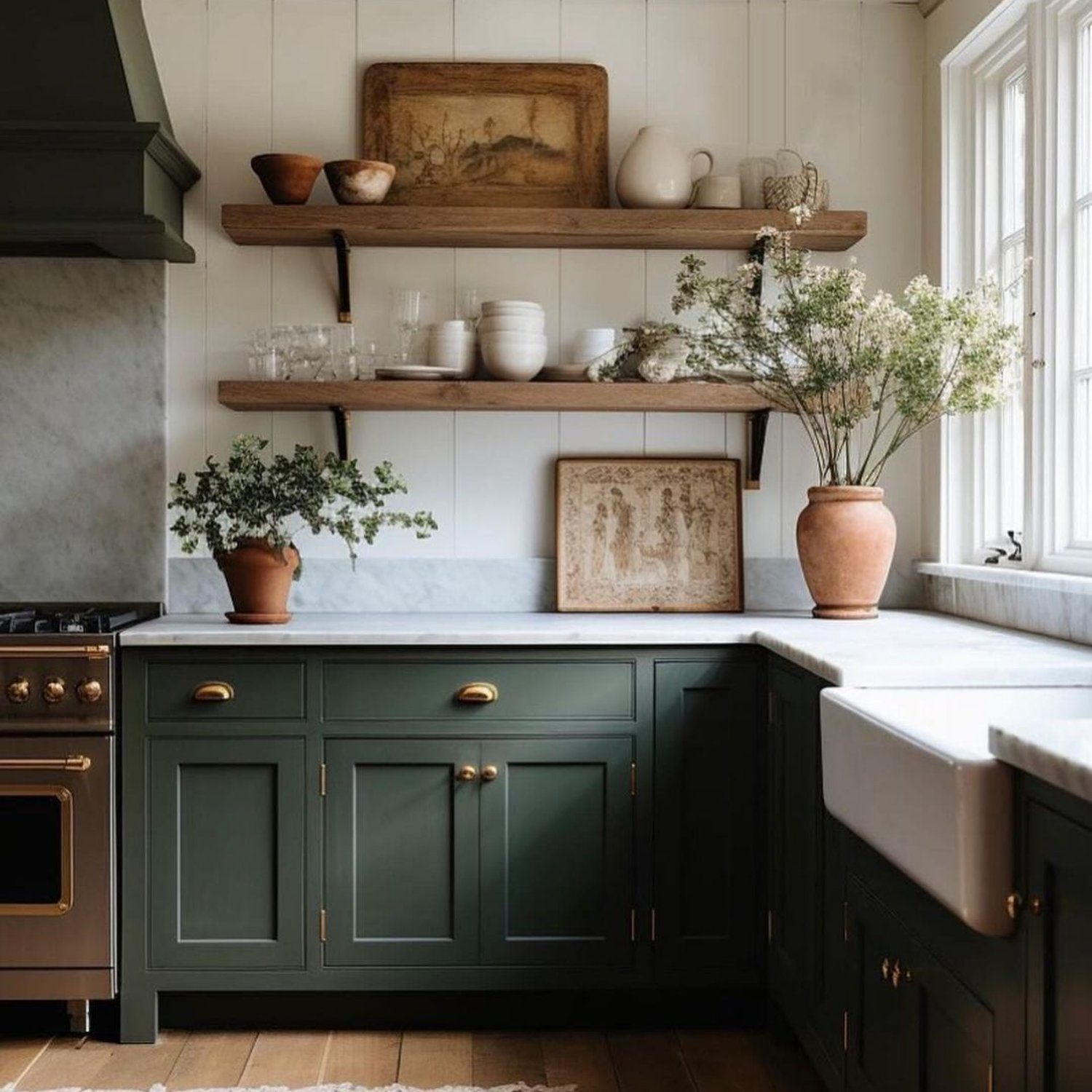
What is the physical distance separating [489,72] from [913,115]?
45.7 inches

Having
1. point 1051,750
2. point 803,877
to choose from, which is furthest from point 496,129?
point 1051,750

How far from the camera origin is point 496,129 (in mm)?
3539

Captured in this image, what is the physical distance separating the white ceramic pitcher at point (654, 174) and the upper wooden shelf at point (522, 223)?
4cm

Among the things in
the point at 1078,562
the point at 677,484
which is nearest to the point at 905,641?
the point at 1078,562

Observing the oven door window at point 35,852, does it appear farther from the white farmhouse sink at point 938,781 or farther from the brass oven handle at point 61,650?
the white farmhouse sink at point 938,781

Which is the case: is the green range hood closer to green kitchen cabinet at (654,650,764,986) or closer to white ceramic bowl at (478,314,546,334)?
white ceramic bowl at (478,314,546,334)

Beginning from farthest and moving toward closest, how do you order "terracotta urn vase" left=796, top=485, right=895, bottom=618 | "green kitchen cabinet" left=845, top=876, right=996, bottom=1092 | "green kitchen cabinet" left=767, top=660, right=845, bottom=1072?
"terracotta urn vase" left=796, top=485, right=895, bottom=618 < "green kitchen cabinet" left=767, top=660, right=845, bottom=1072 < "green kitchen cabinet" left=845, top=876, right=996, bottom=1092

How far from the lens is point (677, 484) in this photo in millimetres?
3588

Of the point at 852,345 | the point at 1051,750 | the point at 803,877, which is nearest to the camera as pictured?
the point at 1051,750

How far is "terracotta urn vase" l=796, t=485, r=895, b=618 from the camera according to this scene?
3170 mm

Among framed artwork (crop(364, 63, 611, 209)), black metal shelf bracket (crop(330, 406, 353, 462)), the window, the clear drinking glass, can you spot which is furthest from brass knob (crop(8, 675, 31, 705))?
the window

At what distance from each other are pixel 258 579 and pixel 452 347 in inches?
29.8

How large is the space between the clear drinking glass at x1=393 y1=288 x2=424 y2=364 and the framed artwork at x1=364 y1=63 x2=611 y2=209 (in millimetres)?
327

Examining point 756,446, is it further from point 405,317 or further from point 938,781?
point 938,781
